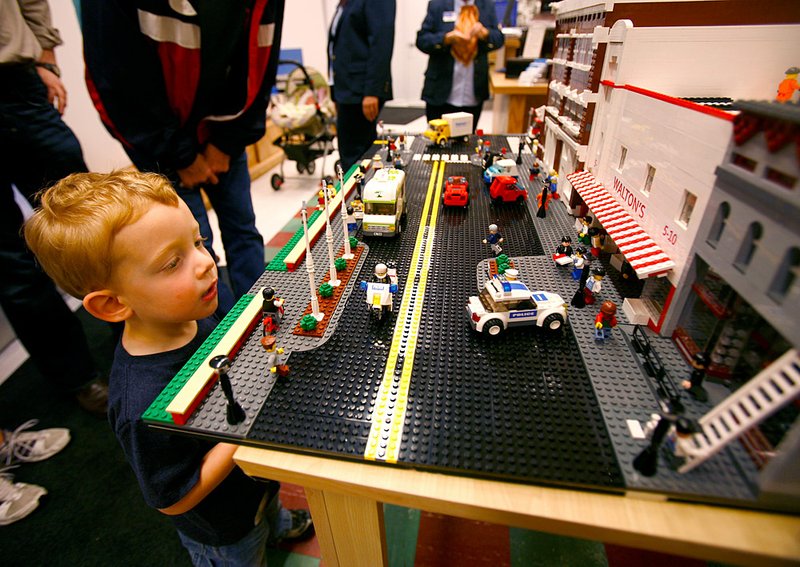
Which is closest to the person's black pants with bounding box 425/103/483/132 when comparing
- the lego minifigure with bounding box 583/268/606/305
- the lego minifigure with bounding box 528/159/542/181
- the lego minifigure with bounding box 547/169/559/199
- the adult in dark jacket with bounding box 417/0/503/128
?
the adult in dark jacket with bounding box 417/0/503/128

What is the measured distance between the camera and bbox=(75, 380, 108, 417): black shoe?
2.68 metres

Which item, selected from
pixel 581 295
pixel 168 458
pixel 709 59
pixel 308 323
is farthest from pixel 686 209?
pixel 168 458

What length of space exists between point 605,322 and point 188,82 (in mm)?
2430

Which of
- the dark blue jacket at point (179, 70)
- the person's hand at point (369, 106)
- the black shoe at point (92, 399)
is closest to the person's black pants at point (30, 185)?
the black shoe at point (92, 399)

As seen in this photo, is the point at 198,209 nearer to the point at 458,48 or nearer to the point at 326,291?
the point at 326,291

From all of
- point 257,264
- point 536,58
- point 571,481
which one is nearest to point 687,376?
point 571,481

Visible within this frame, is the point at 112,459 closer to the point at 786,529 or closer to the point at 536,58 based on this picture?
the point at 786,529

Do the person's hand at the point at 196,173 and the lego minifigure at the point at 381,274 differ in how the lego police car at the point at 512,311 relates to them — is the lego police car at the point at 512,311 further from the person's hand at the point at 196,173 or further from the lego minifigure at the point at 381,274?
the person's hand at the point at 196,173

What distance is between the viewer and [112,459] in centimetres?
243

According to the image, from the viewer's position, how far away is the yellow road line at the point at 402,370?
3.99ft

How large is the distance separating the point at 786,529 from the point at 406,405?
3.21 ft

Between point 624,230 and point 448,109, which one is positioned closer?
point 624,230

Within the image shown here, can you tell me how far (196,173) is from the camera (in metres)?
2.49

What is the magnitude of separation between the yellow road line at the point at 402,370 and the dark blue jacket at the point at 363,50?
97.2 inches
